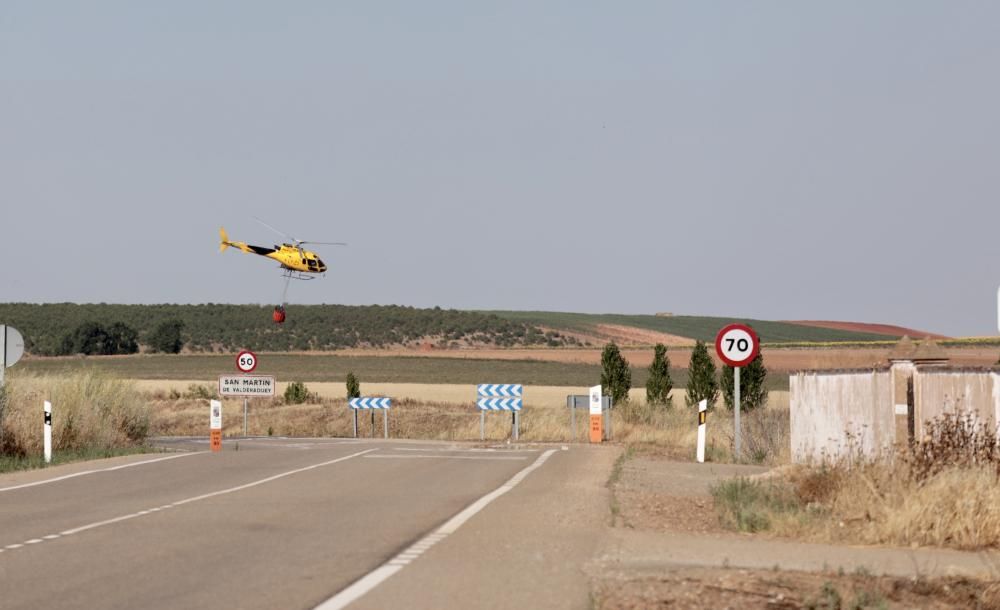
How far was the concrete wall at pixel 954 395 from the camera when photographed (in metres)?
16.5

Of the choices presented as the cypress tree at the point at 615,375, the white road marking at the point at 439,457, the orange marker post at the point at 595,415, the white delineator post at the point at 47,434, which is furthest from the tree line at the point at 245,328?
the white delineator post at the point at 47,434

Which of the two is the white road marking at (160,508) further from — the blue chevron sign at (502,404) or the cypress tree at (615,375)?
the cypress tree at (615,375)

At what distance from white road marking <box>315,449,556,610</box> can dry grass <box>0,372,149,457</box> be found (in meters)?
12.6

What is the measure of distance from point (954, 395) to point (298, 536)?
8208 millimetres

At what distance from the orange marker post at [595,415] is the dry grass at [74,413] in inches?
431

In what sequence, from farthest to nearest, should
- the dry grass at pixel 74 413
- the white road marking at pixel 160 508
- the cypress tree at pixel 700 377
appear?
the cypress tree at pixel 700 377
the dry grass at pixel 74 413
the white road marking at pixel 160 508

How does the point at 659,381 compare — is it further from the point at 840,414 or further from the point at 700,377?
the point at 840,414

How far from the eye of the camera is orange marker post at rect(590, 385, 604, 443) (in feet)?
110

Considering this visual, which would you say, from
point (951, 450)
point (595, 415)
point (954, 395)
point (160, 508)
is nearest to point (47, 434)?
point (160, 508)

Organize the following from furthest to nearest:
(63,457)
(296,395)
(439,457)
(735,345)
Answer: (296,395), (439,457), (63,457), (735,345)

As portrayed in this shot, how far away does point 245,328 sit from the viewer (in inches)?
6127

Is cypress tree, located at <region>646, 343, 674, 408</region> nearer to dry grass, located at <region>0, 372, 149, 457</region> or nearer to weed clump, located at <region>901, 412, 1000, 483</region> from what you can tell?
dry grass, located at <region>0, 372, 149, 457</region>

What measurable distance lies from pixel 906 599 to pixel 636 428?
106ft

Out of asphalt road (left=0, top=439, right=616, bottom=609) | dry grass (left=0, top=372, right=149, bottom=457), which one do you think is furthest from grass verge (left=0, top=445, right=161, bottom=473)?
asphalt road (left=0, top=439, right=616, bottom=609)
